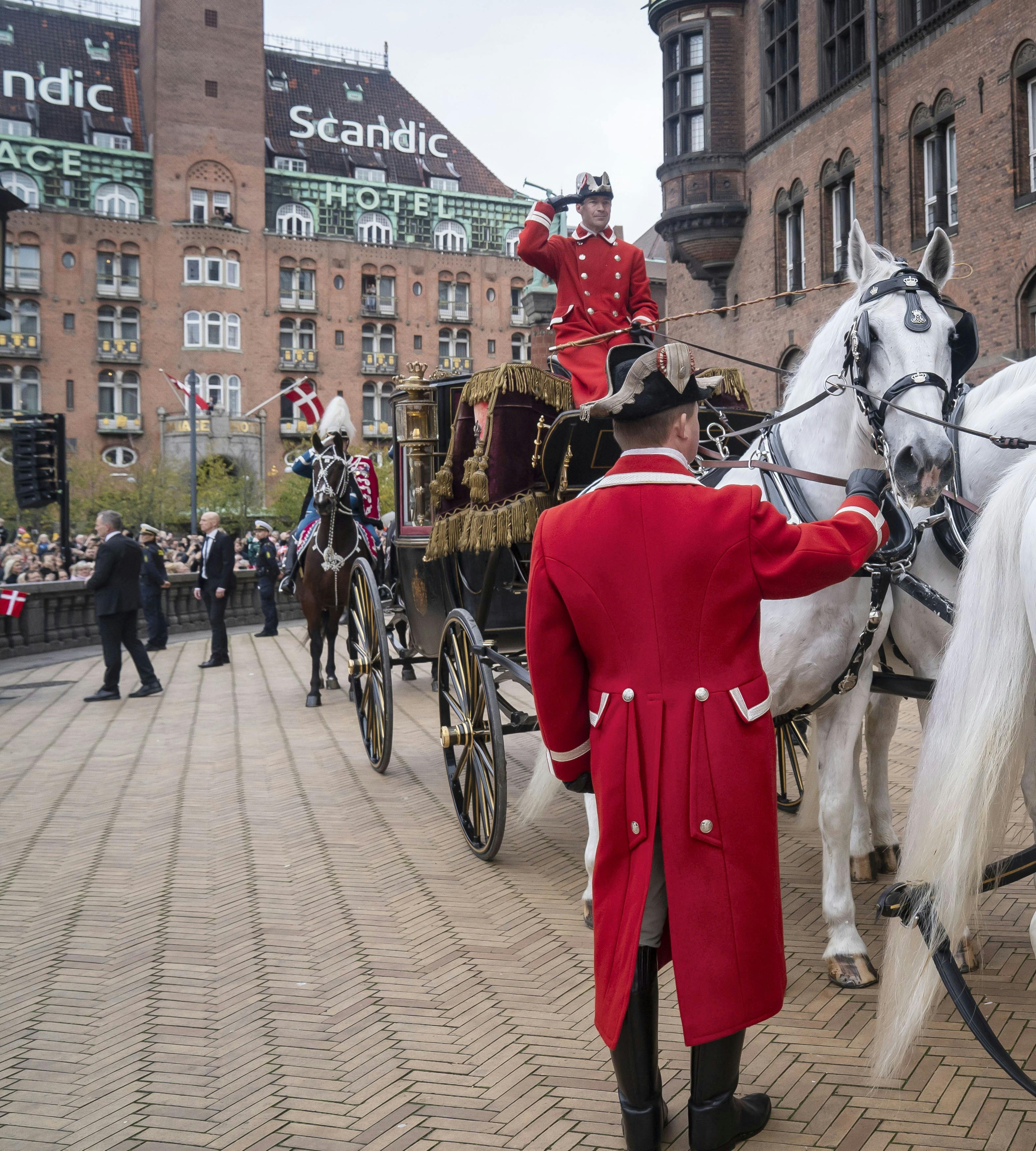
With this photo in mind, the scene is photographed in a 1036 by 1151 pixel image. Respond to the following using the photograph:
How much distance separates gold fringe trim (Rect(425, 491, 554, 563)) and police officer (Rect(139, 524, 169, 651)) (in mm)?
10856

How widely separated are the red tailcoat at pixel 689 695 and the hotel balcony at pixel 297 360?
173 ft

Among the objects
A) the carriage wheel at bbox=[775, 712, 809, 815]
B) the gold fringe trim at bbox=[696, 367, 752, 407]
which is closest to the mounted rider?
the gold fringe trim at bbox=[696, 367, 752, 407]

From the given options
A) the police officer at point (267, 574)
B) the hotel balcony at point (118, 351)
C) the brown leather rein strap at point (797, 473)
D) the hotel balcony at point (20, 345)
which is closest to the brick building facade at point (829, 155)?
the police officer at point (267, 574)

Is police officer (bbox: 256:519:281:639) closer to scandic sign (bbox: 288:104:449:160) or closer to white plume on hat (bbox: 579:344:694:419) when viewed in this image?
white plume on hat (bbox: 579:344:694:419)

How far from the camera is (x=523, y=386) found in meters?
5.46

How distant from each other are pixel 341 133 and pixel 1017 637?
61.8 metres

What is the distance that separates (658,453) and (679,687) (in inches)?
22.3

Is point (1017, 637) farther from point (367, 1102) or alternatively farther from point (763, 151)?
point (763, 151)

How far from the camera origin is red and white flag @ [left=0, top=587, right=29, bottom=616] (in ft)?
44.4

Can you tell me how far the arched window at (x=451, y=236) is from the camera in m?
57.6

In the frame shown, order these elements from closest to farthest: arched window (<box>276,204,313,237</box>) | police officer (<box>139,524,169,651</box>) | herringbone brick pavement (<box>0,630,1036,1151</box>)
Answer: herringbone brick pavement (<box>0,630,1036,1151</box>), police officer (<box>139,524,169,651</box>), arched window (<box>276,204,313,237</box>)

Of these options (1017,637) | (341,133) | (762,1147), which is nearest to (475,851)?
(762,1147)

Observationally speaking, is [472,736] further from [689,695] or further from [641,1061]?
[689,695]

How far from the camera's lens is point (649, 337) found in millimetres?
5867
